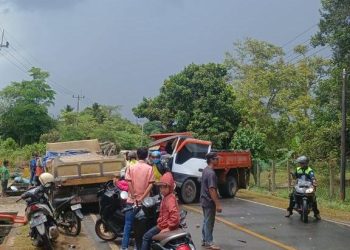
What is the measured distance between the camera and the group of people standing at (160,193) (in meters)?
7.37

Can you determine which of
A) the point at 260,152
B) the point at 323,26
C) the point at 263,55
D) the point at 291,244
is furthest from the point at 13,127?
the point at 291,244

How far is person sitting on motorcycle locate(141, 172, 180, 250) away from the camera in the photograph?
7262mm

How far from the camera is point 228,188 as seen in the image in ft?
67.8

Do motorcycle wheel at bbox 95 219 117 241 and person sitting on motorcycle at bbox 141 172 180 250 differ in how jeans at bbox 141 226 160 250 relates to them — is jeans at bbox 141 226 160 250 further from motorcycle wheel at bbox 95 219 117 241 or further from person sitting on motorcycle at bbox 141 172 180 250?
motorcycle wheel at bbox 95 219 117 241

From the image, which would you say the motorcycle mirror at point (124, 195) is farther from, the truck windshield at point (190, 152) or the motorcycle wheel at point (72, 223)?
the truck windshield at point (190, 152)

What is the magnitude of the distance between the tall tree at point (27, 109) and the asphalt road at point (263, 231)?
139ft

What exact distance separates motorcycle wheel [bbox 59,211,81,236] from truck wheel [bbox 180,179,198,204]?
661cm

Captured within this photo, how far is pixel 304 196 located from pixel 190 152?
18.2 feet

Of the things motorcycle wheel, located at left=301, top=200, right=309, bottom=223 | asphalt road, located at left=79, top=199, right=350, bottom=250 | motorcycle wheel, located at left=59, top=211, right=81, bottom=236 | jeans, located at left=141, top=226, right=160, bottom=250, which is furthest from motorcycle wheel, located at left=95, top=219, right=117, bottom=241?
motorcycle wheel, located at left=301, top=200, right=309, bottom=223

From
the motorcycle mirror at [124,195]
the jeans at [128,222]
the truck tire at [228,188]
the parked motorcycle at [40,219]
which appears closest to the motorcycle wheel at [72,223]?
the parked motorcycle at [40,219]

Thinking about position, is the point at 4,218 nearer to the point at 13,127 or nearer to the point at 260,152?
the point at 260,152

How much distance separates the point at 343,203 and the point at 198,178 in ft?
17.8

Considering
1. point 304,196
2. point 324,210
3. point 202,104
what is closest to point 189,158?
point 324,210

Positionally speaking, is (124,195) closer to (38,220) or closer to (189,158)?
(38,220)
